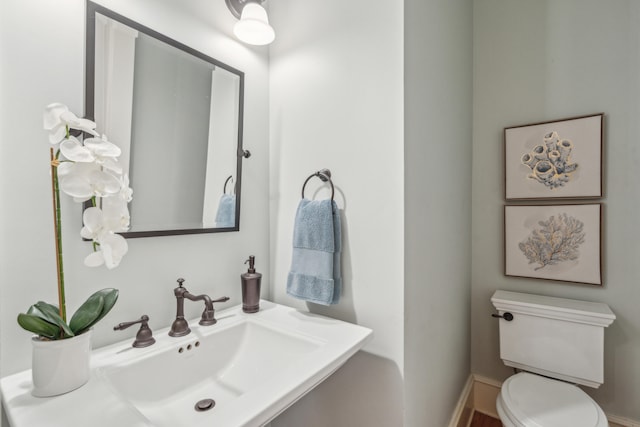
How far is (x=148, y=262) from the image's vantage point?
0.97 meters

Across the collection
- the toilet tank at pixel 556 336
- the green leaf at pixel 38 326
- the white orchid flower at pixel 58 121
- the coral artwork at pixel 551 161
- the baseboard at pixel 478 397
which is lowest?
the baseboard at pixel 478 397

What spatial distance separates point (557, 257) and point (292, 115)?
1.59 m

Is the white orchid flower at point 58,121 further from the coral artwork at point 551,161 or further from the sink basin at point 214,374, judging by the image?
the coral artwork at point 551,161

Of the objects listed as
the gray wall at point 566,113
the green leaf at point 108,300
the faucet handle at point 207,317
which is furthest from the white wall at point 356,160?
the gray wall at point 566,113

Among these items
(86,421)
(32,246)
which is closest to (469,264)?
(86,421)

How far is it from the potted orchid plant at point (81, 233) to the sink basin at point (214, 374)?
60 mm

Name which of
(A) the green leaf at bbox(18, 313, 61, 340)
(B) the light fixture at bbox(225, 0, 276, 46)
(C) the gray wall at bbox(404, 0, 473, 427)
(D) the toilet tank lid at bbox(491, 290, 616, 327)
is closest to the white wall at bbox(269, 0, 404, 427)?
(C) the gray wall at bbox(404, 0, 473, 427)

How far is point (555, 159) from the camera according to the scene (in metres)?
1.60

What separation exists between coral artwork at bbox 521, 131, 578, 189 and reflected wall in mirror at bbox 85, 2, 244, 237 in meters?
1.60

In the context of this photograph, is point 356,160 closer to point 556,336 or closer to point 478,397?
point 556,336

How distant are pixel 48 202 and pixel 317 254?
81cm

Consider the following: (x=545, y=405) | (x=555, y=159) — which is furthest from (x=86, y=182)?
(x=555, y=159)

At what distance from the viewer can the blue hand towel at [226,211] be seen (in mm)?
1180

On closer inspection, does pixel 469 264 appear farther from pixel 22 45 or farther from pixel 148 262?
pixel 22 45
